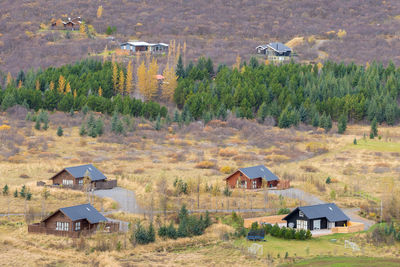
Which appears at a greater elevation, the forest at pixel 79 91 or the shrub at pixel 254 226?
the forest at pixel 79 91

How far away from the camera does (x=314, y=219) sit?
60.4 m

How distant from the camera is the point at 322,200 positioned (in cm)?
6988

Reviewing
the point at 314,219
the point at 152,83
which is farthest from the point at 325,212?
the point at 152,83

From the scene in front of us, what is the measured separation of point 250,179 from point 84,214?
20.2 metres

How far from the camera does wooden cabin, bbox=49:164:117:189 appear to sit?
7156 centimetres

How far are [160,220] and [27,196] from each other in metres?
12.3

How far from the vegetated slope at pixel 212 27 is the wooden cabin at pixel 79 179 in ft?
234

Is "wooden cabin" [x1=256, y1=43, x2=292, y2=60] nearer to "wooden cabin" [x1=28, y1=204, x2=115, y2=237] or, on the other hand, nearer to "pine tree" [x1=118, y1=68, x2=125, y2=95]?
"pine tree" [x1=118, y1=68, x2=125, y2=95]

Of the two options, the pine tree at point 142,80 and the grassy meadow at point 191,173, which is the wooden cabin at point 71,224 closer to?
the grassy meadow at point 191,173

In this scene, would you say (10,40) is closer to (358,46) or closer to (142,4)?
(142,4)

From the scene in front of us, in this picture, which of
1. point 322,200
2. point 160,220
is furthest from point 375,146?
point 160,220

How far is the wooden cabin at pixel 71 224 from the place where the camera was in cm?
5659

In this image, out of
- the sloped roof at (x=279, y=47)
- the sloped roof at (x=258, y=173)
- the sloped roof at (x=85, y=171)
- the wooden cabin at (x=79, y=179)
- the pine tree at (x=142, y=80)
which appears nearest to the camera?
the wooden cabin at (x=79, y=179)

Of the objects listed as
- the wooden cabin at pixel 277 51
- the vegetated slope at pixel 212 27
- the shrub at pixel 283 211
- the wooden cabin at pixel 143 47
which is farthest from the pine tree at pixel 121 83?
the shrub at pixel 283 211
